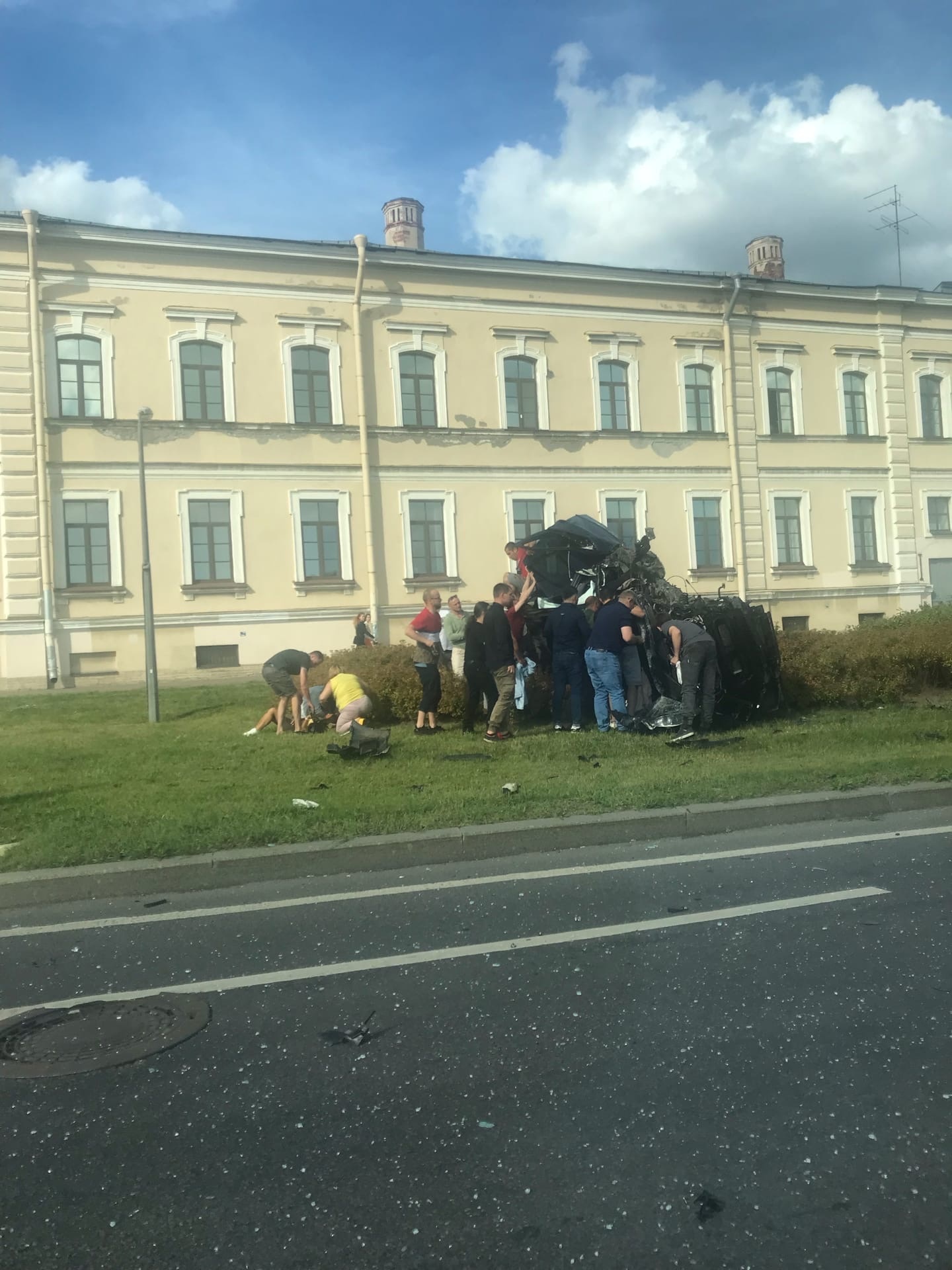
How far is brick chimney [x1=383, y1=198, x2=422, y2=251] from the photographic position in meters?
32.4

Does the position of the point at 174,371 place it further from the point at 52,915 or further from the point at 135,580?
the point at 52,915

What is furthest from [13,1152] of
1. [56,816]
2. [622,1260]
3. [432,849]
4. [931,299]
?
[931,299]

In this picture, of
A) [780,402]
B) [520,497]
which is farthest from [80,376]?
[780,402]

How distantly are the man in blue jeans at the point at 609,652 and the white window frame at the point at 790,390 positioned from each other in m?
21.3

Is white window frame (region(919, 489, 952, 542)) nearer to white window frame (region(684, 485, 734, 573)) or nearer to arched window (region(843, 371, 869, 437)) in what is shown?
arched window (region(843, 371, 869, 437))

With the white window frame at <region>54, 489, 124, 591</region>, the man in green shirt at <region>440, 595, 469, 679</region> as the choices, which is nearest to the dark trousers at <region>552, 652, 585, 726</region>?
the man in green shirt at <region>440, 595, 469, 679</region>

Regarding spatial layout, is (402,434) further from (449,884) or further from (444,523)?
(449,884)

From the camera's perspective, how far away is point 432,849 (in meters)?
7.79

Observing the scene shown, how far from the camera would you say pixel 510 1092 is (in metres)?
3.96

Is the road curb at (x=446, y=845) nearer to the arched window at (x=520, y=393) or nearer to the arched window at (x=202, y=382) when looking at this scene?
the arched window at (x=202, y=382)

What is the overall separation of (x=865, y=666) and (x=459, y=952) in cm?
1014

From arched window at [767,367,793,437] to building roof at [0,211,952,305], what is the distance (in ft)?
7.77

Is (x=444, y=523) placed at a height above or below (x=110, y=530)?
above

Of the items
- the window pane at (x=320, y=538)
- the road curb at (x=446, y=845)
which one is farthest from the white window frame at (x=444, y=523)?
the road curb at (x=446, y=845)
